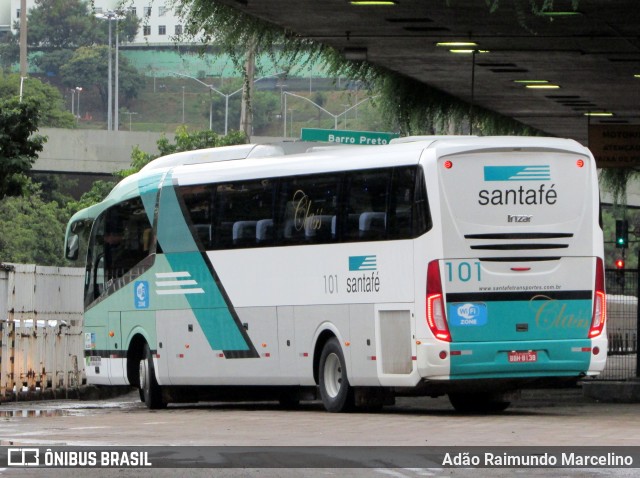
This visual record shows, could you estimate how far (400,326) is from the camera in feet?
66.6

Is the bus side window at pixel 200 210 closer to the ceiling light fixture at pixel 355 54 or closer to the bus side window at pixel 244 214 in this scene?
the bus side window at pixel 244 214

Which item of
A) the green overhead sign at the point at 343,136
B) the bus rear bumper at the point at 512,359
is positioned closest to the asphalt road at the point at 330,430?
the bus rear bumper at the point at 512,359

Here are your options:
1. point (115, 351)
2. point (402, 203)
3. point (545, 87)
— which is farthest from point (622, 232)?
point (402, 203)

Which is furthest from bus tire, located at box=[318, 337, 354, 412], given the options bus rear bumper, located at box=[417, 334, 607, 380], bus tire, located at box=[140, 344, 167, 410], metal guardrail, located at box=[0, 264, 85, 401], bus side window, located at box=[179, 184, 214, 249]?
metal guardrail, located at box=[0, 264, 85, 401]

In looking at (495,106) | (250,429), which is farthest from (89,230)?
(250,429)

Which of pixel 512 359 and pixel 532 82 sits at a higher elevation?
pixel 532 82

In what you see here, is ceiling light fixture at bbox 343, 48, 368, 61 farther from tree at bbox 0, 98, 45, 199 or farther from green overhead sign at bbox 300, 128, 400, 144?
tree at bbox 0, 98, 45, 199

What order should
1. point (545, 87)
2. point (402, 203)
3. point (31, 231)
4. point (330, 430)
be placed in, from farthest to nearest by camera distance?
point (31, 231), point (545, 87), point (402, 203), point (330, 430)

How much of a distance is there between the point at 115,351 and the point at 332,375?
582 cm

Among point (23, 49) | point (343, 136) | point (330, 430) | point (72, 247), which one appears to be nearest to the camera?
point (330, 430)

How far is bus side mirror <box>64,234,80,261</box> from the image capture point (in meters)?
28.5

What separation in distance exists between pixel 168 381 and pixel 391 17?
6.51 m

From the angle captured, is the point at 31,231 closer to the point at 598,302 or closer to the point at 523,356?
the point at 598,302

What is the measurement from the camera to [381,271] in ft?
67.4
